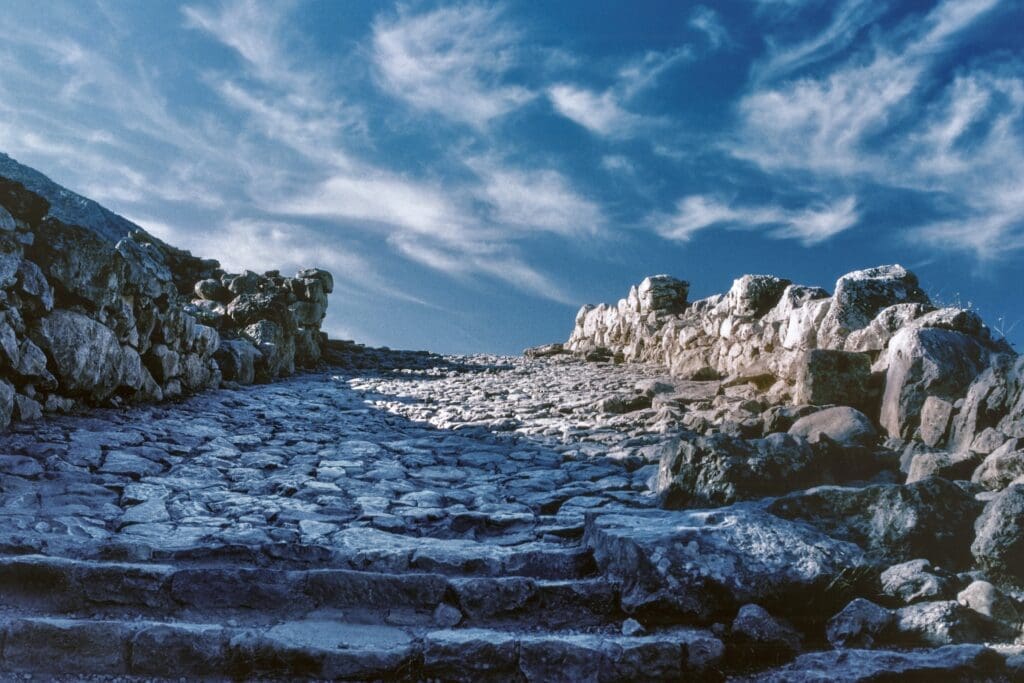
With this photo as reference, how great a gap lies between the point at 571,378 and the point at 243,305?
25.9 ft

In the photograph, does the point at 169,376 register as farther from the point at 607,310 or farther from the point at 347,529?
the point at 607,310

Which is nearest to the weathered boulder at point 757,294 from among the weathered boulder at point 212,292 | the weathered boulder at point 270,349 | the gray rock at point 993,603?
the gray rock at point 993,603

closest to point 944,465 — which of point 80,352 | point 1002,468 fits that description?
point 1002,468

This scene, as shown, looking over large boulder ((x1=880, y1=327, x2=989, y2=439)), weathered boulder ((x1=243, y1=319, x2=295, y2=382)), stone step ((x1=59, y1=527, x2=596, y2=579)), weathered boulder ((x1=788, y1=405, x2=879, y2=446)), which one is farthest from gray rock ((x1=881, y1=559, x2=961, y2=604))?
weathered boulder ((x1=243, y1=319, x2=295, y2=382))

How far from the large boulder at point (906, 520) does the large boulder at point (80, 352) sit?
313 inches

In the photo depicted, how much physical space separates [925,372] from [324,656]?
19.5ft

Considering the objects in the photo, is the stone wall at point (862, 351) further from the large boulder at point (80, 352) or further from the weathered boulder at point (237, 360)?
the weathered boulder at point (237, 360)

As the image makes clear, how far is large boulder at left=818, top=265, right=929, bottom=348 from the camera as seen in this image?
9.43 metres

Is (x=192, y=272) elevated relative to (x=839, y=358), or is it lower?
elevated

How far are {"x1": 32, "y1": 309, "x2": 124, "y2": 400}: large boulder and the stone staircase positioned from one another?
4.30 m

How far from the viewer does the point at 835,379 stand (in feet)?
26.5

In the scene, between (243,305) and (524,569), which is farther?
(243,305)

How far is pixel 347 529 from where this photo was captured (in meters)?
5.87

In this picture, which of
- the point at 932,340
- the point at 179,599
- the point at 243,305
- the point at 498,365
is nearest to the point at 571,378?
the point at 498,365
